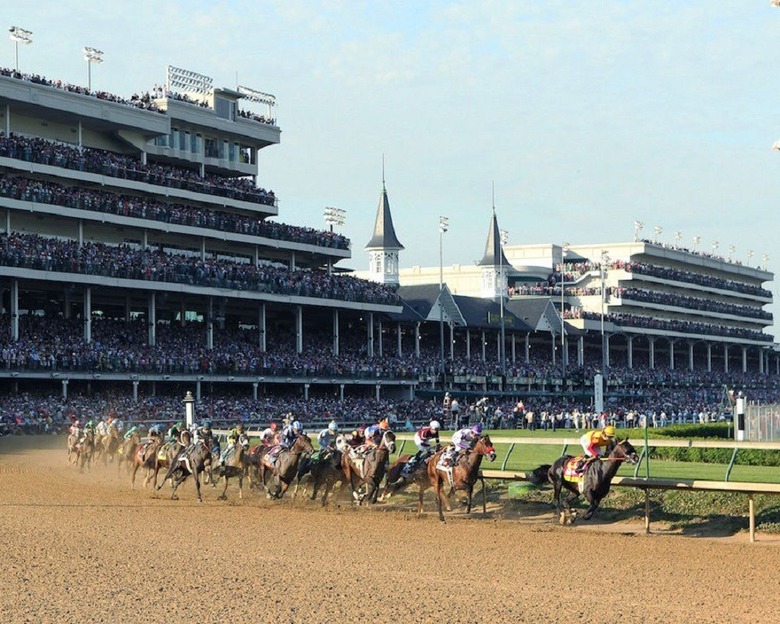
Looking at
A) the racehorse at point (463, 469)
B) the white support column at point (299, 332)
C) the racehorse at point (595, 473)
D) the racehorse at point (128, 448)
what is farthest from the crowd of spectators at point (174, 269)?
the racehorse at point (595, 473)

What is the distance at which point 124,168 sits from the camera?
52.2 m

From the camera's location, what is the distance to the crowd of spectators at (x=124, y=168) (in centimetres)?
4834

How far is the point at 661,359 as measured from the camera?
9638 centimetres

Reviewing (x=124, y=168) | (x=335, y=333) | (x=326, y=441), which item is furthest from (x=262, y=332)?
(x=326, y=441)

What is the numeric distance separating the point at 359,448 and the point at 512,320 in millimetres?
51168

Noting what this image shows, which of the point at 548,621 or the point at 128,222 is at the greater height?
the point at 128,222

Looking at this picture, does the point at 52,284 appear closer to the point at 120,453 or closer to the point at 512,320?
the point at 120,453

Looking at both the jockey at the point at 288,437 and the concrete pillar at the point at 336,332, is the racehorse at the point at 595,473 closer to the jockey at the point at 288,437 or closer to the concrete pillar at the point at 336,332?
the jockey at the point at 288,437

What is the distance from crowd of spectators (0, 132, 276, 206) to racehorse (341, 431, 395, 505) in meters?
30.6

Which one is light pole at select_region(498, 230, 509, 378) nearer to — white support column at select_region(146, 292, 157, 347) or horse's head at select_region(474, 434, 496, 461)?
white support column at select_region(146, 292, 157, 347)

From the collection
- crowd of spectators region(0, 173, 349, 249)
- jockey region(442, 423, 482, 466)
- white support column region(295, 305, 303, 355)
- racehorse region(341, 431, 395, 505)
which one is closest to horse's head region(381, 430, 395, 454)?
racehorse region(341, 431, 395, 505)

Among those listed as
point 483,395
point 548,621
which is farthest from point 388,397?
point 548,621

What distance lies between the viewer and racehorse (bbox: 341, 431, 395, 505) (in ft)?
65.1

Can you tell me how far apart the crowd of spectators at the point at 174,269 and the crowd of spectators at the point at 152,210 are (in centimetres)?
146
